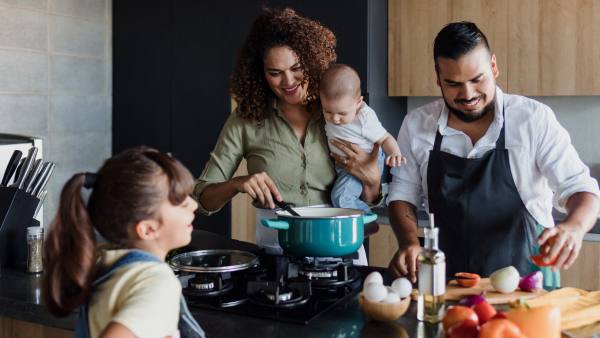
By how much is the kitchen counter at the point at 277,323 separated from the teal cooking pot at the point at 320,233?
0.46 feet

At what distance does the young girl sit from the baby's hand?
952 millimetres

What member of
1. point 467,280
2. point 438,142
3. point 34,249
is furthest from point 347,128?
point 34,249

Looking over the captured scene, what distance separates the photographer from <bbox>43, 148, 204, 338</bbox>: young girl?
42.1 inches

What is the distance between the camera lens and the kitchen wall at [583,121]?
3.50 m

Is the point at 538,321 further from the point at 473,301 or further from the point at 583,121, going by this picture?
the point at 583,121

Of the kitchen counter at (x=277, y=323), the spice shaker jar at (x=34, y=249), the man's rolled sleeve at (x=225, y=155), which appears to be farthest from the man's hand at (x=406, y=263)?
the spice shaker jar at (x=34, y=249)

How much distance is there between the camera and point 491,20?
11.0ft

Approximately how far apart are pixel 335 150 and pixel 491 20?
1638mm

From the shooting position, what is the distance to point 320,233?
160 cm

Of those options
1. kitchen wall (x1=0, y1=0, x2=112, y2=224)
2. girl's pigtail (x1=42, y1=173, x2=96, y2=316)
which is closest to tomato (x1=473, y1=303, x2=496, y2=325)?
girl's pigtail (x1=42, y1=173, x2=96, y2=316)

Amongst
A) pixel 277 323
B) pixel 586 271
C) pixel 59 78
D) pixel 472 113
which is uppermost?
pixel 59 78

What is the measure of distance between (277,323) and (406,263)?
0.45 m

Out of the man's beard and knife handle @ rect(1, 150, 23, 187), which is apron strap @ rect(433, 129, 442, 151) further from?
knife handle @ rect(1, 150, 23, 187)

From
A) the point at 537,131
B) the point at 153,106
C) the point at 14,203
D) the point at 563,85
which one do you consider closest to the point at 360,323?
the point at 537,131
